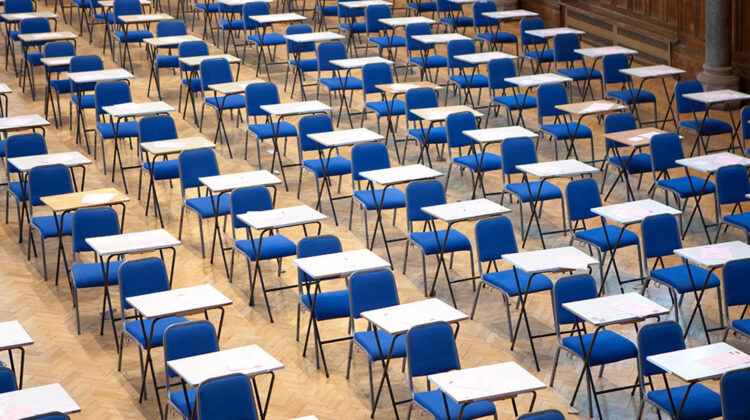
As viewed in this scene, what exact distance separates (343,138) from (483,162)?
1.46 metres

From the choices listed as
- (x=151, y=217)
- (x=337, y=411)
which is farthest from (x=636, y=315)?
(x=151, y=217)

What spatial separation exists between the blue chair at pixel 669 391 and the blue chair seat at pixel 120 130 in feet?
21.6

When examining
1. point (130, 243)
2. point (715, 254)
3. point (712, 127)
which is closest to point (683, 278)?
point (715, 254)

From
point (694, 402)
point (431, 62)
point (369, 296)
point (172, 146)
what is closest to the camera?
point (694, 402)

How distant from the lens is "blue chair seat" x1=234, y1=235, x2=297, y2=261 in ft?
30.0

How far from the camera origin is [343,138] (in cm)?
1095

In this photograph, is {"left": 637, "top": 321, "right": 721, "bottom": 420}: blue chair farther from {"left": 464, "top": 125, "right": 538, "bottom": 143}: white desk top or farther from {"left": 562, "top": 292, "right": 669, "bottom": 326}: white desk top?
{"left": 464, "top": 125, "right": 538, "bottom": 143}: white desk top

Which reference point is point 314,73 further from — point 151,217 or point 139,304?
point 139,304

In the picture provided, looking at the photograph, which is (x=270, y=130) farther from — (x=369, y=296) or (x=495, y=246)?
(x=369, y=296)

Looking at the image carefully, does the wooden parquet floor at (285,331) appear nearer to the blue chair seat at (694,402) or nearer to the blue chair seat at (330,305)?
the blue chair seat at (330,305)

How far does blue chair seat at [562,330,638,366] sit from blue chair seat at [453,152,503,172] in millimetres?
3567

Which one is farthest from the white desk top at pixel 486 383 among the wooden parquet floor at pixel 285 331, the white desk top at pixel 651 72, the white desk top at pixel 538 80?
the white desk top at pixel 651 72

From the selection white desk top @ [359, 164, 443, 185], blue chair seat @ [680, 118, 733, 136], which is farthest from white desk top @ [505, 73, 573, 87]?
white desk top @ [359, 164, 443, 185]

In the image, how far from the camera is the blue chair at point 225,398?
6.40 meters
